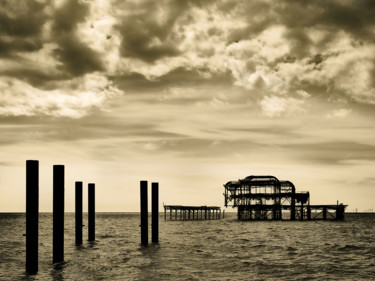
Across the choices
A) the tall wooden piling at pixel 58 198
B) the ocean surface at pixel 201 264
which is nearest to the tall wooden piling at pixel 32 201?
the tall wooden piling at pixel 58 198

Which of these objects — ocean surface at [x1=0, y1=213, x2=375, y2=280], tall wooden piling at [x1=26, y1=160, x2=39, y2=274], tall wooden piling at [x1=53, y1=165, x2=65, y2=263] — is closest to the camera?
tall wooden piling at [x1=26, y1=160, x2=39, y2=274]

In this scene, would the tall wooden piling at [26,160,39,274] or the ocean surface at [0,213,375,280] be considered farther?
the ocean surface at [0,213,375,280]

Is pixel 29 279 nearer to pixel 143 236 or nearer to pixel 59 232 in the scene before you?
pixel 59 232

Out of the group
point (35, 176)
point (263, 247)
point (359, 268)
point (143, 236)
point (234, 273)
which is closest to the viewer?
point (35, 176)

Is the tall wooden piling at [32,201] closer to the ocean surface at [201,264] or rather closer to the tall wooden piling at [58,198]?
the tall wooden piling at [58,198]

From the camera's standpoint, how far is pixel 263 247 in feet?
105

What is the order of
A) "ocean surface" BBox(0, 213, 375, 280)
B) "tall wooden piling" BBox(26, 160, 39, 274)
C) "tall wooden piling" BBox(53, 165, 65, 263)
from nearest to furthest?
"tall wooden piling" BBox(26, 160, 39, 274), "tall wooden piling" BBox(53, 165, 65, 263), "ocean surface" BBox(0, 213, 375, 280)

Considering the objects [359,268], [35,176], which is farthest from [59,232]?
[359,268]

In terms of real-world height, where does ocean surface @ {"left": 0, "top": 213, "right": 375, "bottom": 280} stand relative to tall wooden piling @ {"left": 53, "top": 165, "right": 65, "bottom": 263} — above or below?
below

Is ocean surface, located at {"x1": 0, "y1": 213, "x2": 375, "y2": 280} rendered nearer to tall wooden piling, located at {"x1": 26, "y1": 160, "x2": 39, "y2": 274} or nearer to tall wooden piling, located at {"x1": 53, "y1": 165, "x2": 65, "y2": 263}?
tall wooden piling, located at {"x1": 53, "y1": 165, "x2": 65, "y2": 263}

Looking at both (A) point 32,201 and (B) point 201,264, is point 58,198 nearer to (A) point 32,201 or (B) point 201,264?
(A) point 32,201

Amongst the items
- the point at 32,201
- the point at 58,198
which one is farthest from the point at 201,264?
the point at 32,201

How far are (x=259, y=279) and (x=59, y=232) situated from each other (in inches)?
321

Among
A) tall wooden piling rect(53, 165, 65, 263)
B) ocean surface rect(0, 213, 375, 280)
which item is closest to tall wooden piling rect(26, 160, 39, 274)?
tall wooden piling rect(53, 165, 65, 263)
